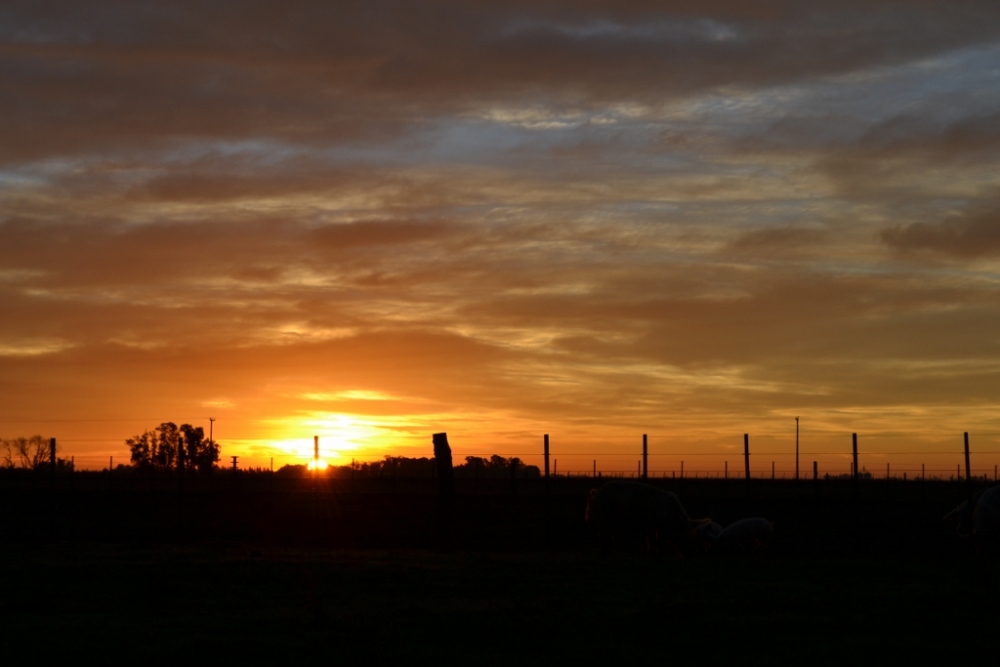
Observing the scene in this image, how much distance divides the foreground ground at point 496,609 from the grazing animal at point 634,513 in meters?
3.96

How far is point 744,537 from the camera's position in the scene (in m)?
21.9

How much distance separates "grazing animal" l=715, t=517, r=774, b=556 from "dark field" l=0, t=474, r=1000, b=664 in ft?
2.13

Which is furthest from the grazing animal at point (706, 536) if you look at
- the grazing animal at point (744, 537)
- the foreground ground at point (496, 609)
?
the foreground ground at point (496, 609)

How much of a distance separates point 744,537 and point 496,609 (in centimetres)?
1221

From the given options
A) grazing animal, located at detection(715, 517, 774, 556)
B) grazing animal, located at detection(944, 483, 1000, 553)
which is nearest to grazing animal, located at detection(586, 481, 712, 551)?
grazing animal, located at detection(715, 517, 774, 556)

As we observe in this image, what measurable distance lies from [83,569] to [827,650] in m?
10.2

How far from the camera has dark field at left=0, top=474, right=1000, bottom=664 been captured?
8820mm

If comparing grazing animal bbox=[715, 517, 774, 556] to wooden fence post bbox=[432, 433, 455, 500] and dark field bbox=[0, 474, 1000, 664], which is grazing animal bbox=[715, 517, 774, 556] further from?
wooden fence post bbox=[432, 433, 455, 500]

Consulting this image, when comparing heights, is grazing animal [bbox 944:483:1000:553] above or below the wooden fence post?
below

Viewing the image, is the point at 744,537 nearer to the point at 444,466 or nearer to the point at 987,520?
the point at 987,520

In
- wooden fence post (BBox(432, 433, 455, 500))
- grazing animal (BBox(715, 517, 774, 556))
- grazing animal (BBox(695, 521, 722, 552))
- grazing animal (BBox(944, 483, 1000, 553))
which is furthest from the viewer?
wooden fence post (BBox(432, 433, 455, 500))

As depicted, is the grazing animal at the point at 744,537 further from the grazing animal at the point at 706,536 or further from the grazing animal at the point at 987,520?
the grazing animal at the point at 987,520

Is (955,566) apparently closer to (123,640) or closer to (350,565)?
(350,565)

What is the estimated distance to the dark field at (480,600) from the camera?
28.9 ft
